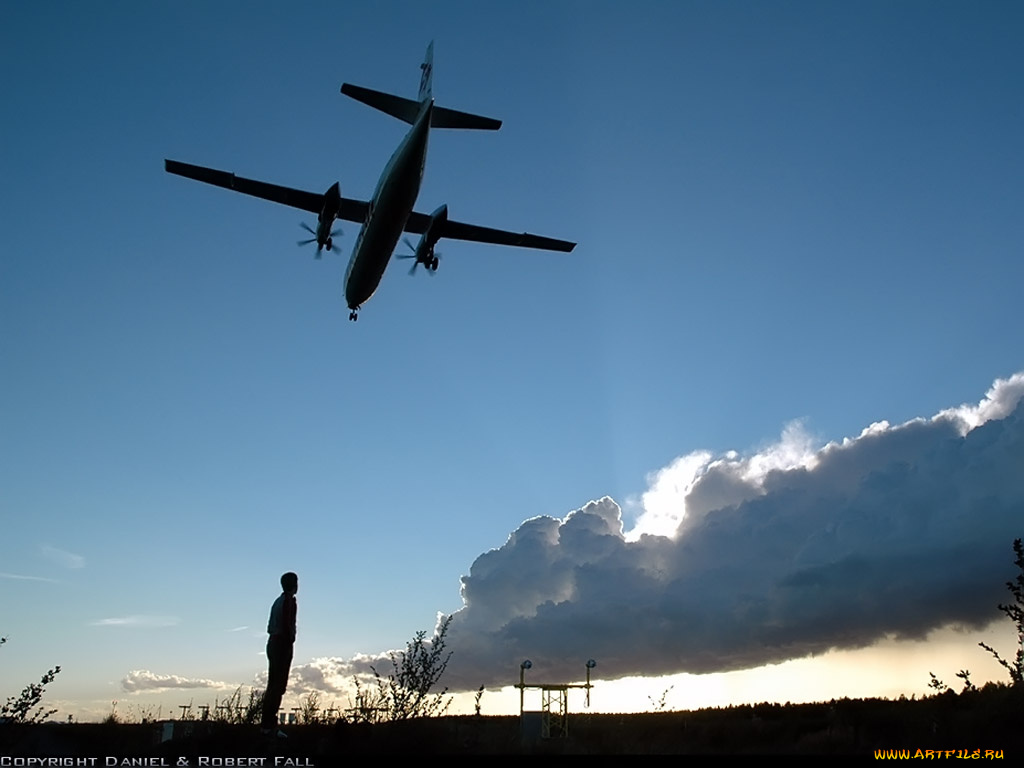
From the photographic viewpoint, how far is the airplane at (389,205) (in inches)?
1330

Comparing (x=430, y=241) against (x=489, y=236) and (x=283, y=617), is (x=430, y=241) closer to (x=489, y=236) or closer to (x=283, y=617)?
(x=489, y=236)

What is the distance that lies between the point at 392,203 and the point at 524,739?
899 inches

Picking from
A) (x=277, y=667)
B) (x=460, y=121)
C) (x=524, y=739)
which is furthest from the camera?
(x=460, y=121)

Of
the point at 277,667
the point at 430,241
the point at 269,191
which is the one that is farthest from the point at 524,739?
the point at 269,191

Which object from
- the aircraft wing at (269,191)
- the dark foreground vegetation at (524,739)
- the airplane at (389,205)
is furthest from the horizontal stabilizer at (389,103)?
A: the dark foreground vegetation at (524,739)

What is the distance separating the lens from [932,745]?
16.0 metres

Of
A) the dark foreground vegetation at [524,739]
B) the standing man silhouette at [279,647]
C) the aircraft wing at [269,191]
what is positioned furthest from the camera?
the aircraft wing at [269,191]

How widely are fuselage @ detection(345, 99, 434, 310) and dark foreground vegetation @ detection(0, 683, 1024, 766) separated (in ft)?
70.8

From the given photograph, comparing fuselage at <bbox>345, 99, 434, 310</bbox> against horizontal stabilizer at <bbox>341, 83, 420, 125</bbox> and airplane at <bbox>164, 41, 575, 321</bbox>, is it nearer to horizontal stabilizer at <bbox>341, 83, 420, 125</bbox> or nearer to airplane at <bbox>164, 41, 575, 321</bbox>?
airplane at <bbox>164, 41, 575, 321</bbox>

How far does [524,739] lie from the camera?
19281 millimetres

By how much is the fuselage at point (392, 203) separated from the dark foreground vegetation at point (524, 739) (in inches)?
849

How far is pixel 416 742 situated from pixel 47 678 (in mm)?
8038

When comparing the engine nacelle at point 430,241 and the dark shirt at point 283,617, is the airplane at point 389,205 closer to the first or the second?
the engine nacelle at point 430,241

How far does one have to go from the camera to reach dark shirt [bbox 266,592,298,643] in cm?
1447
